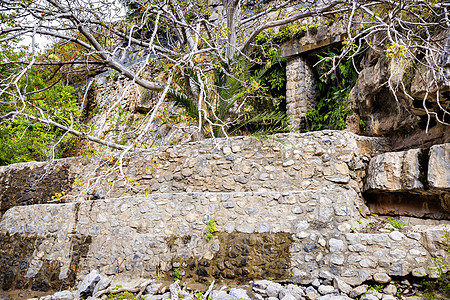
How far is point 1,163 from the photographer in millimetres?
10102

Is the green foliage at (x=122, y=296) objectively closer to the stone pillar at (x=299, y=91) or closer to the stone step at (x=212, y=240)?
the stone step at (x=212, y=240)

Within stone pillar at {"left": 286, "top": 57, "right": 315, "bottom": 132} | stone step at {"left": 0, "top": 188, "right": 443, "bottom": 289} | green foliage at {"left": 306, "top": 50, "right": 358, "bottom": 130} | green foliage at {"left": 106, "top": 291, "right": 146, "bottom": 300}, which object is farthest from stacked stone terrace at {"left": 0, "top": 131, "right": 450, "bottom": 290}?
stone pillar at {"left": 286, "top": 57, "right": 315, "bottom": 132}

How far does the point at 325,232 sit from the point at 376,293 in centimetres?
88

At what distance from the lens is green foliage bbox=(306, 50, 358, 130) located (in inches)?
308

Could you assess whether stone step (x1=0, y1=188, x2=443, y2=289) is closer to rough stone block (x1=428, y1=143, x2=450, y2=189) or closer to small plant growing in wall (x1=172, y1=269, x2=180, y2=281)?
small plant growing in wall (x1=172, y1=269, x2=180, y2=281)

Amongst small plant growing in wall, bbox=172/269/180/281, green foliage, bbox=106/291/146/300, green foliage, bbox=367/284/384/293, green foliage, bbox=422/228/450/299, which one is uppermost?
green foliage, bbox=422/228/450/299

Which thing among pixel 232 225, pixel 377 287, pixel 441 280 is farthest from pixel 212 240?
pixel 441 280

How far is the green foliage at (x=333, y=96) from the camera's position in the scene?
25.7 ft

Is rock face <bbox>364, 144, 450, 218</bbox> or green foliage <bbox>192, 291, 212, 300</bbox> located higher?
rock face <bbox>364, 144, 450, 218</bbox>

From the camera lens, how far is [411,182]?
469 cm

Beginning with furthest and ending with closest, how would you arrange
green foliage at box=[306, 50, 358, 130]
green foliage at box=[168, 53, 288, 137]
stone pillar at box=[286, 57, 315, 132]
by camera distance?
stone pillar at box=[286, 57, 315, 132] < green foliage at box=[306, 50, 358, 130] < green foliage at box=[168, 53, 288, 137]

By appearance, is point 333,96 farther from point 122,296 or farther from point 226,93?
point 122,296

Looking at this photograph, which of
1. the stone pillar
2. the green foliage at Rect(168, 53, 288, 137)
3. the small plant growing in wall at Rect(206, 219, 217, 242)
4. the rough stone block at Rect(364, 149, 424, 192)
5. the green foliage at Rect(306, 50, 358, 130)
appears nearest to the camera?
the small plant growing in wall at Rect(206, 219, 217, 242)

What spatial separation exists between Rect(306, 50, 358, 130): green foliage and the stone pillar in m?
0.22
